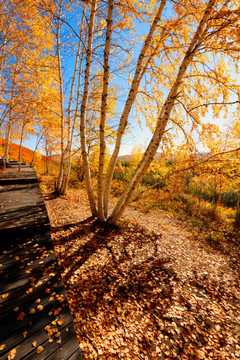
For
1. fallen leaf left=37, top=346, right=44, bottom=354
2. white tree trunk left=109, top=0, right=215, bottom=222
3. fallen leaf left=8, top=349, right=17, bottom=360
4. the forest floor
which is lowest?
the forest floor

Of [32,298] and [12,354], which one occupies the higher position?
[32,298]

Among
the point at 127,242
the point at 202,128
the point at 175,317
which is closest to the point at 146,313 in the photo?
the point at 175,317

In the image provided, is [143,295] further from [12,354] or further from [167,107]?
[167,107]

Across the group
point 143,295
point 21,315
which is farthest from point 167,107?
point 21,315

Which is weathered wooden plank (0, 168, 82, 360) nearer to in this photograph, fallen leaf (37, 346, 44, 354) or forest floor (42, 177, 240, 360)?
fallen leaf (37, 346, 44, 354)

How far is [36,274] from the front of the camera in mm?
2350

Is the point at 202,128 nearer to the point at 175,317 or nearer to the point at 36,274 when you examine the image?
the point at 175,317

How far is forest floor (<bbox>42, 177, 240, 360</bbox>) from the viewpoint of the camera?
2602mm

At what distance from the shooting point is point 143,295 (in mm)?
3484

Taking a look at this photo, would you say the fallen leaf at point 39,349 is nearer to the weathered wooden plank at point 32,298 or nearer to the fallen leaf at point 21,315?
the weathered wooden plank at point 32,298

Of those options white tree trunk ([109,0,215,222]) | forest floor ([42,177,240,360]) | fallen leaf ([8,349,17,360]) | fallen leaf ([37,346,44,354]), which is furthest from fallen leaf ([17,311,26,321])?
white tree trunk ([109,0,215,222])

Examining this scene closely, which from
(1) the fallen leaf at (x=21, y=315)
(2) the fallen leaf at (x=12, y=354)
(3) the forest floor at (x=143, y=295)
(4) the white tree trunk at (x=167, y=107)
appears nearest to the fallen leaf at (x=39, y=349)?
(2) the fallen leaf at (x=12, y=354)

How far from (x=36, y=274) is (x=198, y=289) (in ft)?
14.3

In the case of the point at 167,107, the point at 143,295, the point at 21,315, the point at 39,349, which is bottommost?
the point at 143,295
